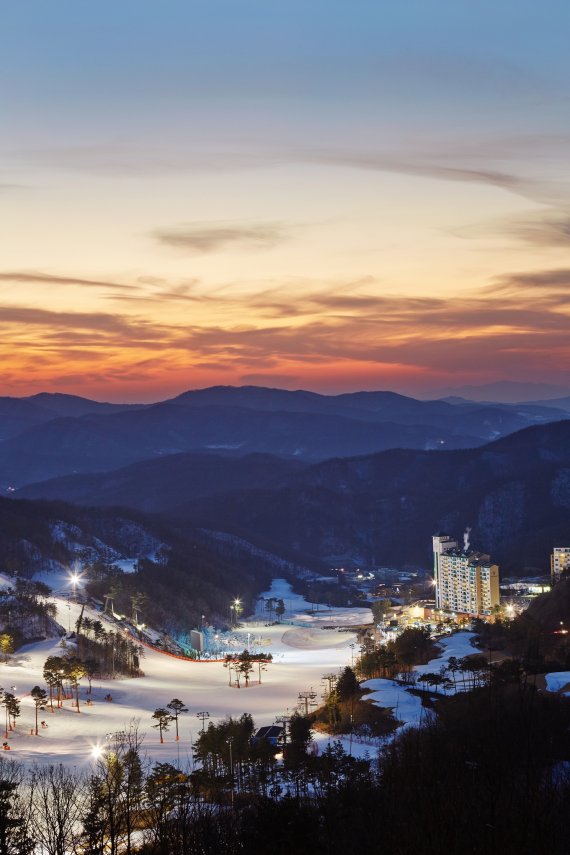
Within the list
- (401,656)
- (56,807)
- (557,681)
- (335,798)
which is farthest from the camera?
(401,656)

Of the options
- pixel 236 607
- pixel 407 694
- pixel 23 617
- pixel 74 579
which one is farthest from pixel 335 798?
pixel 236 607

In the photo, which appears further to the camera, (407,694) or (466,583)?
(466,583)

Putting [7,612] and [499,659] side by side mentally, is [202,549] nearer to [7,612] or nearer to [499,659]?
[7,612]

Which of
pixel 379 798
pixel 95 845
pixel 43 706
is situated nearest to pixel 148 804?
pixel 95 845

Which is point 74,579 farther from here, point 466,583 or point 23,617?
point 466,583

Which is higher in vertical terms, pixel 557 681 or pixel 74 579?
pixel 74 579

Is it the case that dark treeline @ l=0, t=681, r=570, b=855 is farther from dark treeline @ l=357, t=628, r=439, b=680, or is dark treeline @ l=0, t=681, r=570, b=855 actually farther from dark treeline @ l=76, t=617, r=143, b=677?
dark treeline @ l=76, t=617, r=143, b=677

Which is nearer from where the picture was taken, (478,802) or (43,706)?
(478,802)

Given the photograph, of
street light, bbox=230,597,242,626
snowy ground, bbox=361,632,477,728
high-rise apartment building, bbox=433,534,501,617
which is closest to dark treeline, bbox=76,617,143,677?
snowy ground, bbox=361,632,477,728
